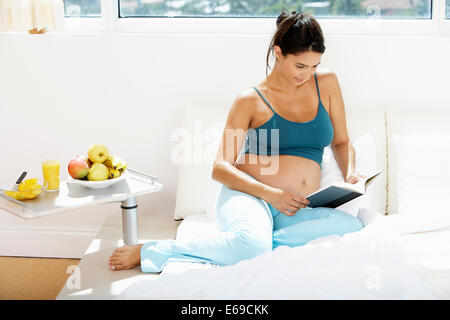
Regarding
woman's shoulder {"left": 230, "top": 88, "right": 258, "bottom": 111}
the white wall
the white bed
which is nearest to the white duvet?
the white bed

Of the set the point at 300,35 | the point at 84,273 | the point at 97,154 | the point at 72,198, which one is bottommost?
the point at 84,273

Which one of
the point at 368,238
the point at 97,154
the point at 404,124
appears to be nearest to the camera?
the point at 368,238

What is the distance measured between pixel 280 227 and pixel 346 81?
37.3 inches

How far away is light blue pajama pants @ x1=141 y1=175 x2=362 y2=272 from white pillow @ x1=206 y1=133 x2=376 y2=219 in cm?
21

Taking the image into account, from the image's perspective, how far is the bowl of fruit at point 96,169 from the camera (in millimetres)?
1920

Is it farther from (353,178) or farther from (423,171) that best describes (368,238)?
(423,171)

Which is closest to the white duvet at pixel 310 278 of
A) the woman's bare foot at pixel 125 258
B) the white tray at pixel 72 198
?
the woman's bare foot at pixel 125 258

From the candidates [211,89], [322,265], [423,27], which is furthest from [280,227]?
[423,27]

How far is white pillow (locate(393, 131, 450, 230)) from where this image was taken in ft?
6.82

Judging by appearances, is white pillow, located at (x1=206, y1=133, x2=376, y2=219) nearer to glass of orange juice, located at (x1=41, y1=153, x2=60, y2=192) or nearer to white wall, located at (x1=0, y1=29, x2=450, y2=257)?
white wall, located at (x1=0, y1=29, x2=450, y2=257)

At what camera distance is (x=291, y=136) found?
6.68ft

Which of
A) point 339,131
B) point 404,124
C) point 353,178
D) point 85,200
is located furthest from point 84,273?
point 404,124

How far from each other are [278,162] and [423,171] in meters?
0.63
